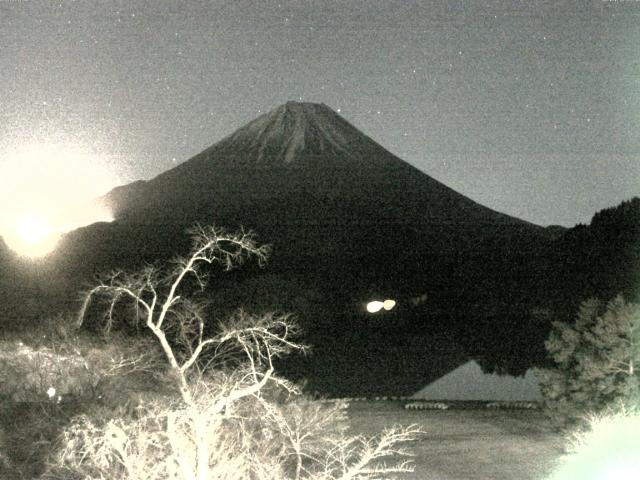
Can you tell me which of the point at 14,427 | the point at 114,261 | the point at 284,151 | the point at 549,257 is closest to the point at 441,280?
the point at 549,257

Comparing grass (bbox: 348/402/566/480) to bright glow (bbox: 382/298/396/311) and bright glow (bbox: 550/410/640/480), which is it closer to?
bright glow (bbox: 550/410/640/480)

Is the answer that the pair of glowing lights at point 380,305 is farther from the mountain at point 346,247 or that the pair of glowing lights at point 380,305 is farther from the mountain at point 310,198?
the mountain at point 310,198

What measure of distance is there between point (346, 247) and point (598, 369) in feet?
242

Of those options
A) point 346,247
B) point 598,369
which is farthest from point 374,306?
point 346,247

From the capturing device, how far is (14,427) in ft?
46.5

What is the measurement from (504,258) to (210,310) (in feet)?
61.9

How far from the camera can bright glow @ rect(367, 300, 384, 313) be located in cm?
5347

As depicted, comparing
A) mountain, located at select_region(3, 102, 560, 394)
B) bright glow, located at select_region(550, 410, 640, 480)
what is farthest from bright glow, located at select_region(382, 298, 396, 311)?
bright glow, located at select_region(550, 410, 640, 480)

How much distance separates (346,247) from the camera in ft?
300

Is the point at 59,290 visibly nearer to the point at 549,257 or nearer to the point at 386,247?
the point at 549,257

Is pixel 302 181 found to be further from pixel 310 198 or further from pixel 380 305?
pixel 380 305

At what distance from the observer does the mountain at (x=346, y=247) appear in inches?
1713

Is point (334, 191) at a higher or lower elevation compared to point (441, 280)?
higher

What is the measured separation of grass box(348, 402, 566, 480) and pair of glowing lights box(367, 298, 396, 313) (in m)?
29.0
